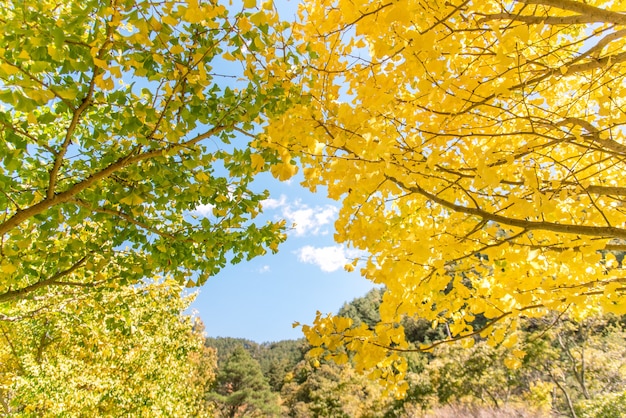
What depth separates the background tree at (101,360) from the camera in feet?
16.1

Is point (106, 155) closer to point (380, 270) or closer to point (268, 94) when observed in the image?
point (268, 94)

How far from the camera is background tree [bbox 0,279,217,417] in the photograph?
4.92 metres

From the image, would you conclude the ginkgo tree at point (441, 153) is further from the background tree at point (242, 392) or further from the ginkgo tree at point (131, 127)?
the background tree at point (242, 392)

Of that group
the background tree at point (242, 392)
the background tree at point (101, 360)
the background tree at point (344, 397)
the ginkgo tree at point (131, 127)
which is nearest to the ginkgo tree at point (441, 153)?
the ginkgo tree at point (131, 127)

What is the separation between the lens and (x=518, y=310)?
1.83m

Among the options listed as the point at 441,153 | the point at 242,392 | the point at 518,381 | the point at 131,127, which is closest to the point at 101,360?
the point at 131,127

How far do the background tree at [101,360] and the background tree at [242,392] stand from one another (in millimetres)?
22434

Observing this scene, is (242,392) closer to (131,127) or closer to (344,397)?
(344,397)

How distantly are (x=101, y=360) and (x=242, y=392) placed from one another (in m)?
28.4

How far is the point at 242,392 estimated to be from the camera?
104 ft

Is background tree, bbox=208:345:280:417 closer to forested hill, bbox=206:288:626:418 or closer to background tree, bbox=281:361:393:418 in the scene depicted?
Result: background tree, bbox=281:361:393:418

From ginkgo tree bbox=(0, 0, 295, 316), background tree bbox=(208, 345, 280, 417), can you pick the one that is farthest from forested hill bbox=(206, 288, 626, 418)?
background tree bbox=(208, 345, 280, 417)

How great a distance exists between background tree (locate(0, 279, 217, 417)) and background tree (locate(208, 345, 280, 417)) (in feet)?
73.6

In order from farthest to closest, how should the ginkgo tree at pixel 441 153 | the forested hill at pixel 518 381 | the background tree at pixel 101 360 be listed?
the forested hill at pixel 518 381 → the background tree at pixel 101 360 → the ginkgo tree at pixel 441 153
